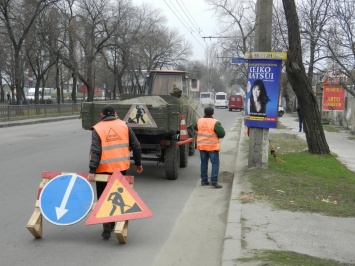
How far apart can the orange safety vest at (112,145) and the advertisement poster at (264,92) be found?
18.4 feet

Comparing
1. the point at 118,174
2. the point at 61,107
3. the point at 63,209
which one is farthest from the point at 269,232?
the point at 61,107

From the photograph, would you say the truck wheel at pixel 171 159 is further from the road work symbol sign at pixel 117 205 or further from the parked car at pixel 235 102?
the parked car at pixel 235 102

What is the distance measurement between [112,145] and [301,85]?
8.54m

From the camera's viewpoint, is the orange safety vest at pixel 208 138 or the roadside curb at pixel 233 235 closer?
the roadside curb at pixel 233 235

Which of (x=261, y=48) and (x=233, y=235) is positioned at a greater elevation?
(x=261, y=48)

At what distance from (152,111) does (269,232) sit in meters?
4.49

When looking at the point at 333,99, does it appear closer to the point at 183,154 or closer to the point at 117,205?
the point at 183,154

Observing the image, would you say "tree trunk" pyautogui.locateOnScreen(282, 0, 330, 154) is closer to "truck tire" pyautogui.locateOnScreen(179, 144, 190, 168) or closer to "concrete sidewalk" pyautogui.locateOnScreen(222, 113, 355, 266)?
"truck tire" pyautogui.locateOnScreen(179, 144, 190, 168)

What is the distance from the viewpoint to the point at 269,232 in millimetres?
6137

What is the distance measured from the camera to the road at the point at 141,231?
213 inches

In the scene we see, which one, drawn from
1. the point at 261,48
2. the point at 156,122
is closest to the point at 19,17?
the point at 261,48

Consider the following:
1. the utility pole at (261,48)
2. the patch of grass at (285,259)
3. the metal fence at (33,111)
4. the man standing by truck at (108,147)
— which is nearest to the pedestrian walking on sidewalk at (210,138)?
the utility pole at (261,48)

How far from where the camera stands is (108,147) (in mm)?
6094

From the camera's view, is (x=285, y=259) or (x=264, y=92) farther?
(x=264, y=92)
